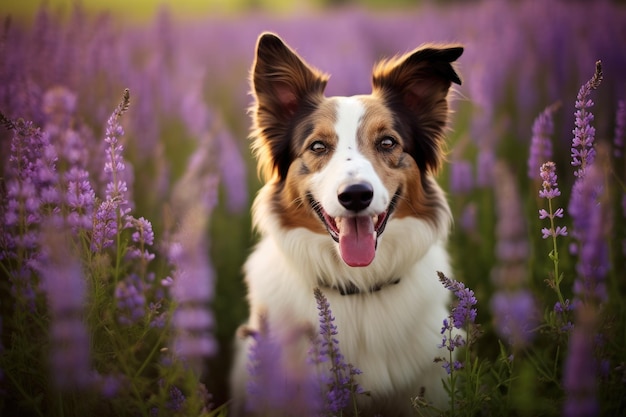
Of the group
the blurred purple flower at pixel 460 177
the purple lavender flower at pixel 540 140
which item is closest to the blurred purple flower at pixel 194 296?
the purple lavender flower at pixel 540 140

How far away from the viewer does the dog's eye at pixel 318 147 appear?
292cm

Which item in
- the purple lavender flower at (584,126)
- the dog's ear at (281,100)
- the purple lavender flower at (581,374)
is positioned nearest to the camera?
the purple lavender flower at (581,374)

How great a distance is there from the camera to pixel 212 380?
3.79 m

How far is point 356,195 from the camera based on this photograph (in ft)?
8.11

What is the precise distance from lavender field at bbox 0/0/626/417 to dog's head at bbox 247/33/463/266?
49 centimetres

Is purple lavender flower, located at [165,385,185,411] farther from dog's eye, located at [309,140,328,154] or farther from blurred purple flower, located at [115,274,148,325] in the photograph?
dog's eye, located at [309,140,328,154]

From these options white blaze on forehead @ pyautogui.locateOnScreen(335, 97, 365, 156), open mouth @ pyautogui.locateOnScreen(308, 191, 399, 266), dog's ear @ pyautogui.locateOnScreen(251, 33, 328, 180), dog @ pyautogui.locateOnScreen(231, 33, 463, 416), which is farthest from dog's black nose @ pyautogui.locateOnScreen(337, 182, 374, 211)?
dog's ear @ pyautogui.locateOnScreen(251, 33, 328, 180)

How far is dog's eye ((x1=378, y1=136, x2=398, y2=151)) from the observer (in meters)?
2.92

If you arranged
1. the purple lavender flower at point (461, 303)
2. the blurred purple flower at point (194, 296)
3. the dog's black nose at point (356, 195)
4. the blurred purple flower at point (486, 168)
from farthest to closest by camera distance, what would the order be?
1. the blurred purple flower at point (486, 168)
2. the dog's black nose at point (356, 195)
3. the purple lavender flower at point (461, 303)
4. the blurred purple flower at point (194, 296)

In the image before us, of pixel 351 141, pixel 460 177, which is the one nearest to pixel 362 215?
pixel 351 141

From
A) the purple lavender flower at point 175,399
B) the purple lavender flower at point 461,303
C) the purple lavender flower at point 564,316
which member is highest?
the purple lavender flower at point 461,303

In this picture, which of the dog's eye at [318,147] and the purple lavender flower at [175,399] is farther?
the dog's eye at [318,147]

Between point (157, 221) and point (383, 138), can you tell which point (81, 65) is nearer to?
point (157, 221)

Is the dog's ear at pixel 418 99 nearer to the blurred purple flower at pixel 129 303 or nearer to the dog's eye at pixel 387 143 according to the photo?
the dog's eye at pixel 387 143
